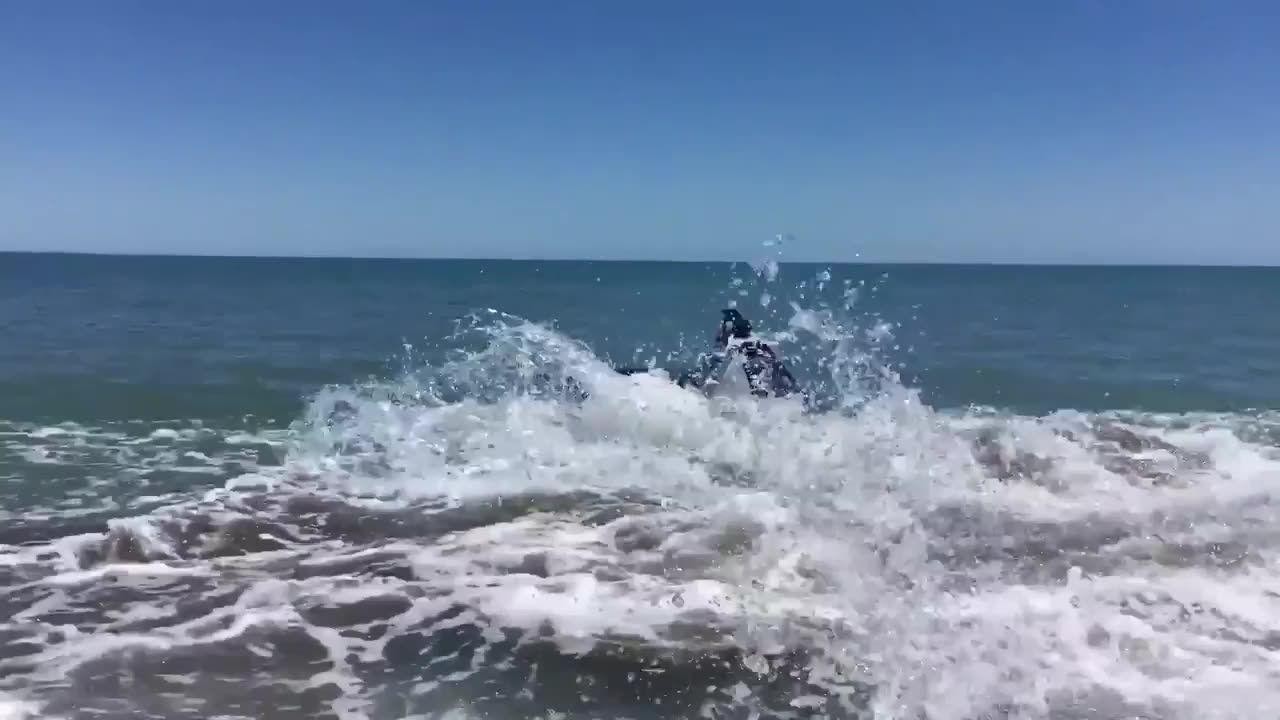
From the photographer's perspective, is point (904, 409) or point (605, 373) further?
point (605, 373)

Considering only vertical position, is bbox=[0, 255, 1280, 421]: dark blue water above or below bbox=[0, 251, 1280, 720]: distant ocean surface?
above

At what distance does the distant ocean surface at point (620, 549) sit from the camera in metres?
5.96

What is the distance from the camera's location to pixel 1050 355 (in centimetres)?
2734

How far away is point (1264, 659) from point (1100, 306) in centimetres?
5421

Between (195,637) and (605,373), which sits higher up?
(605,373)

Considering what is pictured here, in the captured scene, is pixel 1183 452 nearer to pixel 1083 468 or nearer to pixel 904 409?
pixel 1083 468

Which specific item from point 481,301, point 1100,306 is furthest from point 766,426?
point 1100,306

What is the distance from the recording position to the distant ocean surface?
5965 millimetres

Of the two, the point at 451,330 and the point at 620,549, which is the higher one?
the point at 451,330

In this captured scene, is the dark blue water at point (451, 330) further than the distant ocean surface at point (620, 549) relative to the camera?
Yes

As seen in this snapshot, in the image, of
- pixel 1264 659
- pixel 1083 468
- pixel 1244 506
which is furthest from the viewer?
pixel 1083 468

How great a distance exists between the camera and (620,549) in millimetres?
8758

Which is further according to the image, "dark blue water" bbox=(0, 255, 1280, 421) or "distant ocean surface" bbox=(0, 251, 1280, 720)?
"dark blue water" bbox=(0, 255, 1280, 421)

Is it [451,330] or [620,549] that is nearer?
[620,549]
